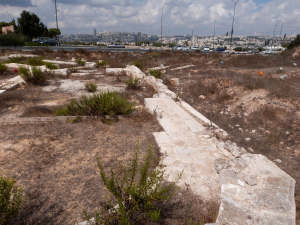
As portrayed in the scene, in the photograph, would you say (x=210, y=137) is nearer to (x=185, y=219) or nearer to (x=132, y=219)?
(x=185, y=219)

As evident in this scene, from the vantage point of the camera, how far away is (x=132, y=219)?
251cm

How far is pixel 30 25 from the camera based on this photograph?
39.8m

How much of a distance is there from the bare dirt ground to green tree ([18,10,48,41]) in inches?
1479

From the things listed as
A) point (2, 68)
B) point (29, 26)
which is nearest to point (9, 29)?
point (29, 26)

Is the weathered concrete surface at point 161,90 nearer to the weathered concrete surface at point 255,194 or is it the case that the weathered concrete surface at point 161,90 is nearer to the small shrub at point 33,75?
the weathered concrete surface at point 255,194

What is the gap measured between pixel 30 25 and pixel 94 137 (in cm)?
4476

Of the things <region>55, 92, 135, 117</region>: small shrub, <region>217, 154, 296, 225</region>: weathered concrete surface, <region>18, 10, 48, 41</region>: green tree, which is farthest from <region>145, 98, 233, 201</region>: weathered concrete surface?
<region>18, 10, 48, 41</region>: green tree

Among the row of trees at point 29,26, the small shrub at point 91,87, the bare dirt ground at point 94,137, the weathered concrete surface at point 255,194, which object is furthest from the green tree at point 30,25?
the weathered concrete surface at point 255,194

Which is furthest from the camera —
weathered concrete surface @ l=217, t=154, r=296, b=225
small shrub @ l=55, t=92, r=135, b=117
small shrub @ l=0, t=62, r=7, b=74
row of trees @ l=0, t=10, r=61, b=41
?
row of trees @ l=0, t=10, r=61, b=41

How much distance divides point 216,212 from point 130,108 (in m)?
3.85

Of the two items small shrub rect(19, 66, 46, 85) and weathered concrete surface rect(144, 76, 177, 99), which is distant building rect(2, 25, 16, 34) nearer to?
small shrub rect(19, 66, 46, 85)

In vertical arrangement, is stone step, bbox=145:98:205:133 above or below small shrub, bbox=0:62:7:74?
below

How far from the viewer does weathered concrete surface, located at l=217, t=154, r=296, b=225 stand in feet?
7.91

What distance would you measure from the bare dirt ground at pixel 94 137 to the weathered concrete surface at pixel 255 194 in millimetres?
324
